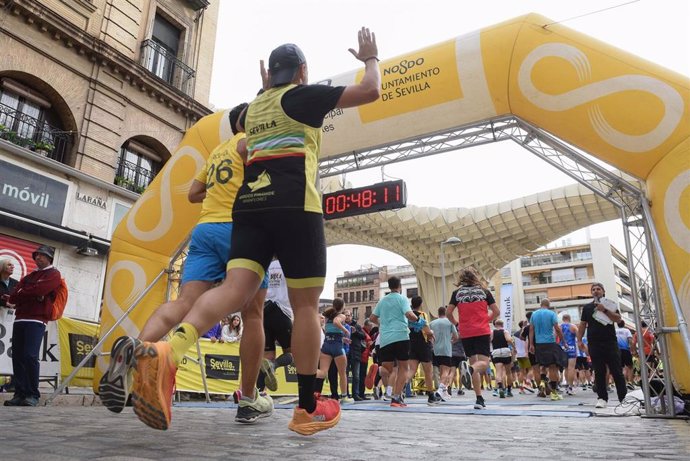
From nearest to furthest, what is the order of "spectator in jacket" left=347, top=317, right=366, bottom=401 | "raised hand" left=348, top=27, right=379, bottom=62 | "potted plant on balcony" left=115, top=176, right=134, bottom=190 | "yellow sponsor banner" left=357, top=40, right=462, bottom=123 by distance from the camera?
"raised hand" left=348, top=27, right=379, bottom=62, "yellow sponsor banner" left=357, top=40, right=462, bottom=123, "spectator in jacket" left=347, top=317, right=366, bottom=401, "potted plant on balcony" left=115, top=176, right=134, bottom=190

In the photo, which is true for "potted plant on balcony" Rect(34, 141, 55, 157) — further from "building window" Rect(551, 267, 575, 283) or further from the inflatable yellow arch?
"building window" Rect(551, 267, 575, 283)

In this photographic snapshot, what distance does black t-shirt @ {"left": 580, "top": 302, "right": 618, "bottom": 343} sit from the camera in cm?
729

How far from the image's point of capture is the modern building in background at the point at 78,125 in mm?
11469

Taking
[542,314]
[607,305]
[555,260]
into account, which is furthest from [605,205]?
[555,260]

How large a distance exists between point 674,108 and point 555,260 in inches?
3180

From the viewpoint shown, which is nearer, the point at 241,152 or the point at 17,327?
the point at 241,152

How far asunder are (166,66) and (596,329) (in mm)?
14456

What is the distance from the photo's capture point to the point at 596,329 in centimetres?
738

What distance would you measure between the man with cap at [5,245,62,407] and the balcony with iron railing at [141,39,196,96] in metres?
10.5

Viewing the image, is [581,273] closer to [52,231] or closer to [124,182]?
[124,182]

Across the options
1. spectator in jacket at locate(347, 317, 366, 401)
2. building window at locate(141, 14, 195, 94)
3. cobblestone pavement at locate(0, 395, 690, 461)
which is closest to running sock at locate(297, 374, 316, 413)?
cobblestone pavement at locate(0, 395, 690, 461)

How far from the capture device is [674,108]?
18.2 feet

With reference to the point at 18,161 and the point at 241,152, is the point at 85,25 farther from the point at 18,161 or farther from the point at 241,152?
the point at 241,152

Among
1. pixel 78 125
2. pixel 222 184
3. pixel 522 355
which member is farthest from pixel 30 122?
pixel 522 355
